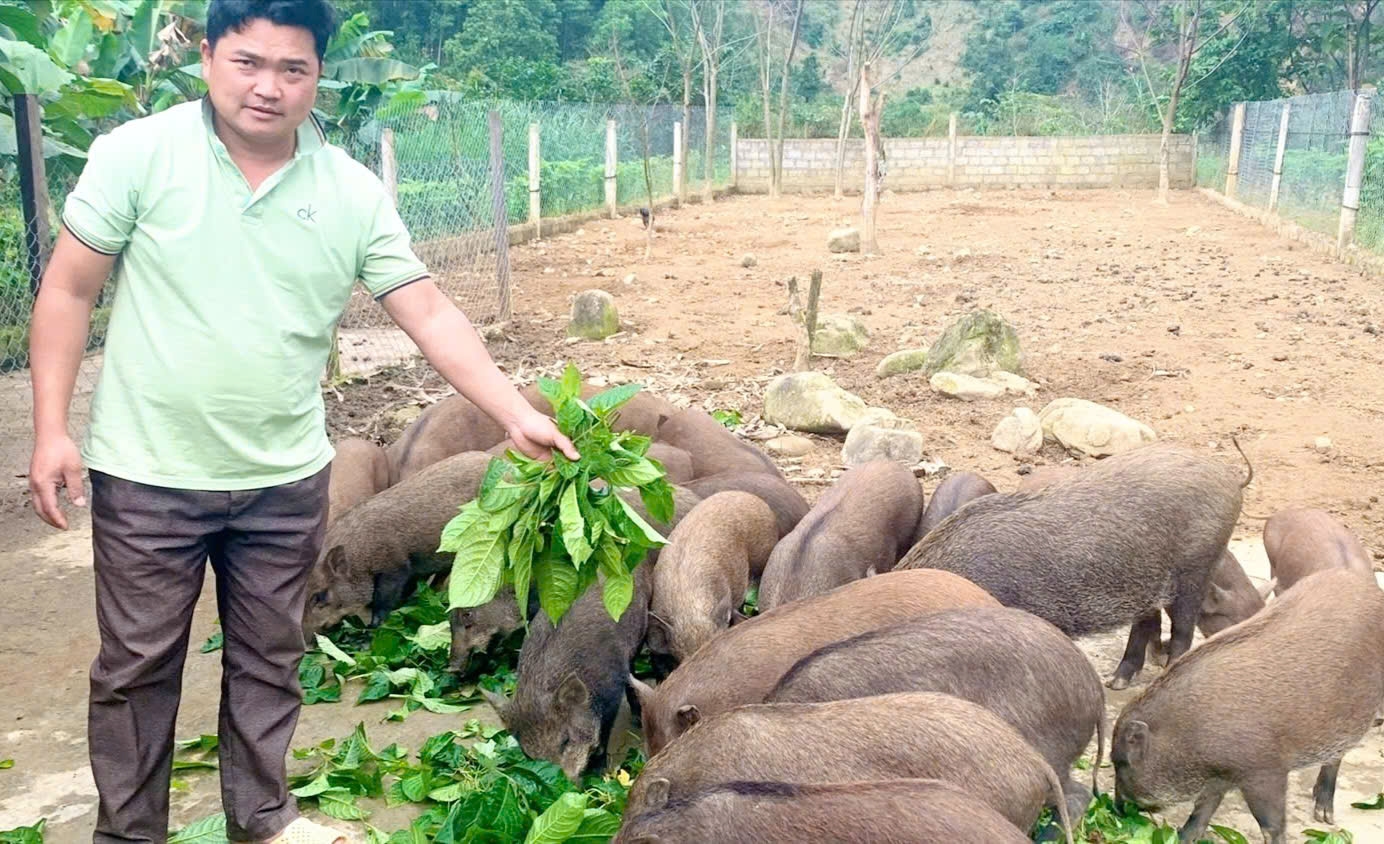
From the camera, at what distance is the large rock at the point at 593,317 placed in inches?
453

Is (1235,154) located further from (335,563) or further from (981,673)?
(981,673)

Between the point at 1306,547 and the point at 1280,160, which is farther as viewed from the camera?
the point at 1280,160

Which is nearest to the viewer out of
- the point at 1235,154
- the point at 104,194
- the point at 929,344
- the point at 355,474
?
the point at 104,194

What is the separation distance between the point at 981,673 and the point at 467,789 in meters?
1.57

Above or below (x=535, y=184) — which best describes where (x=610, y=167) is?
above

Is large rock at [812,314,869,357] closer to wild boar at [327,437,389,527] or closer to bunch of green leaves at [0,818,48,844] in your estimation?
wild boar at [327,437,389,527]

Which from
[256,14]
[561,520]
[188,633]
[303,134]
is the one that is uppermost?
[256,14]

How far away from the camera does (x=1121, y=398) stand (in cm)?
870

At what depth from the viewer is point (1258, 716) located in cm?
372

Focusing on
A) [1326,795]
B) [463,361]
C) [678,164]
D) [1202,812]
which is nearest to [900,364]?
[1326,795]

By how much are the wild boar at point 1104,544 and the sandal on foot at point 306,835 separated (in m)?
2.20

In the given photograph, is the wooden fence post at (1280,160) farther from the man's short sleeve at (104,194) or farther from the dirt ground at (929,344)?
the man's short sleeve at (104,194)

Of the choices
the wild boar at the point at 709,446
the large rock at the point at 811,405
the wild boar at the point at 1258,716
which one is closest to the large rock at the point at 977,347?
the large rock at the point at 811,405

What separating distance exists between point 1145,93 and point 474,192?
3556cm
